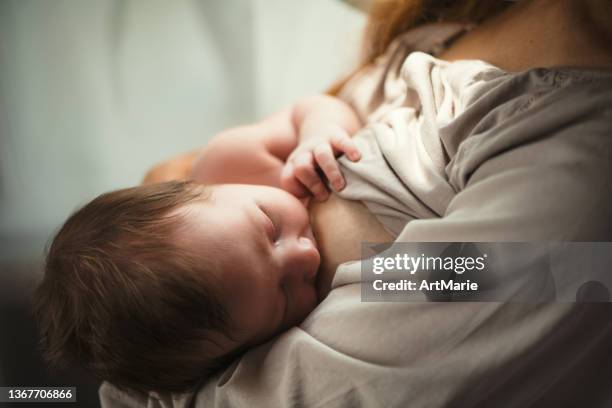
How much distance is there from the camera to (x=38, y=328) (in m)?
0.65

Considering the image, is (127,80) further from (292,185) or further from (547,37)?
(547,37)

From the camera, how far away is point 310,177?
0.64 metres

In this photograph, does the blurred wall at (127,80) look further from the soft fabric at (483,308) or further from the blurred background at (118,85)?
the soft fabric at (483,308)

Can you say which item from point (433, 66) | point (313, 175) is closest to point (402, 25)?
point (433, 66)

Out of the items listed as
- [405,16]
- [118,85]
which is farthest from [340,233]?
[118,85]

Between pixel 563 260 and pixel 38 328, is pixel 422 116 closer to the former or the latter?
pixel 563 260

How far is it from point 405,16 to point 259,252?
0.44 m

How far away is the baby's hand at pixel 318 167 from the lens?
2.05 ft

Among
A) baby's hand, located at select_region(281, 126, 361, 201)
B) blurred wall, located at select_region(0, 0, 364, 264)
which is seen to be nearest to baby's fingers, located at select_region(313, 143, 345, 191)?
baby's hand, located at select_region(281, 126, 361, 201)

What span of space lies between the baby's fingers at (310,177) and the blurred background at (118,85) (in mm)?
357

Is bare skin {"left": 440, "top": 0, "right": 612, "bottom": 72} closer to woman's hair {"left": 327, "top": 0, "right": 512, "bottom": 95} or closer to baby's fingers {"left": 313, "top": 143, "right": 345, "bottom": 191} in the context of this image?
woman's hair {"left": 327, "top": 0, "right": 512, "bottom": 95}

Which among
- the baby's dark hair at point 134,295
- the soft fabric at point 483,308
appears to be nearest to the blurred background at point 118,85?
the baby's dark hair at point 134,295

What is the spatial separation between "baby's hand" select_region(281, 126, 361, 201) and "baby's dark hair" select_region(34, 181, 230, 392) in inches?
4.5

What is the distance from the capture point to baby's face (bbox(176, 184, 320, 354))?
0.54m
